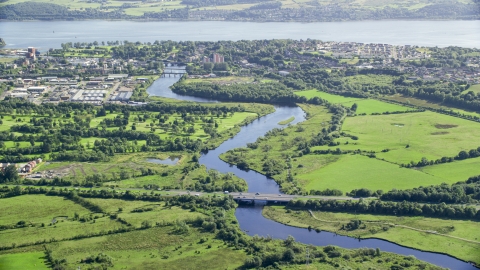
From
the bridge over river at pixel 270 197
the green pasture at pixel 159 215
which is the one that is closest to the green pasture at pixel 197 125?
the bridge over river at pixel 270 197

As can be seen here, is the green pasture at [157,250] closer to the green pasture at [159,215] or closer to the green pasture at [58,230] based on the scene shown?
the green pasture at [58,230]

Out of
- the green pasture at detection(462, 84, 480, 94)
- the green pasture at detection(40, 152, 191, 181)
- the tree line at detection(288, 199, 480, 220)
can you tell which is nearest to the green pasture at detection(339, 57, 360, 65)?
the green pasture at detection(462, 84, 480, 94)

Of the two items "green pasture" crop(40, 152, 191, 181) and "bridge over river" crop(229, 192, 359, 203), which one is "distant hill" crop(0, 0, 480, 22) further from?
"bridge over river" crop(229, 192, 359, 203)

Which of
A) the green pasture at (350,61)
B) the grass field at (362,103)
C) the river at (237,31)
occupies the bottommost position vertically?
the grass field at (362,103)

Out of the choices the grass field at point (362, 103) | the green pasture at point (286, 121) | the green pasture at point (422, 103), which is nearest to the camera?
the green pasture at point (286, 121)

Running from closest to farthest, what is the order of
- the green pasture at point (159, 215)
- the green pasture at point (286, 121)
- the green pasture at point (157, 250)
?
the green pasture at point (157, 250) < the green pasture at point (159, 215) < the green pasture at point (286, 121)

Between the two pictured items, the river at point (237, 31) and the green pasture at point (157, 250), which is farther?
the river at point (237, 31)
